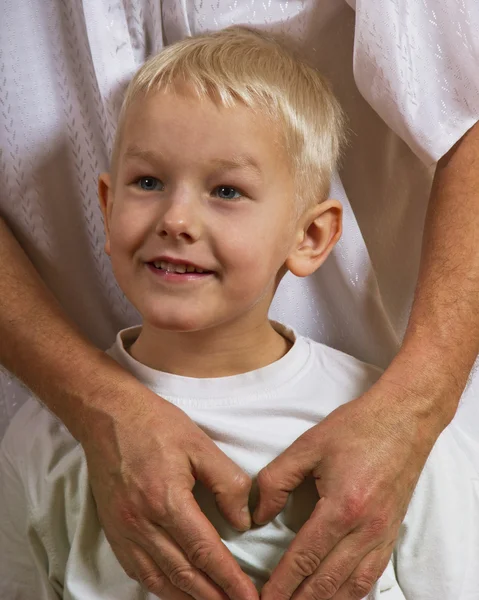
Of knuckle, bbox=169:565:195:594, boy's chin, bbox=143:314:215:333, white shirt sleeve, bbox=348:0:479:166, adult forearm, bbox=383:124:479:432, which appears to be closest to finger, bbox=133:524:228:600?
knuckle, bbox=169:565:195:594

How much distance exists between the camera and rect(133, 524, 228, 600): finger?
1.07 meters

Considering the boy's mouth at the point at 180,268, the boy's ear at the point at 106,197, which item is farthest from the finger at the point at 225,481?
the boy's ear at the point at 106,197

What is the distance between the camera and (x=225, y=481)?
1.11 m

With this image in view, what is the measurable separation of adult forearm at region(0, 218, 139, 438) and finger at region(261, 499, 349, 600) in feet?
1.04

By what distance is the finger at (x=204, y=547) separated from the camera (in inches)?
41.6

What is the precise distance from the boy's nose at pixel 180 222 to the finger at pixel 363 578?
1.51ft

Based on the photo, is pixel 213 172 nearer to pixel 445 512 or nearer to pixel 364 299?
pixel 364 299

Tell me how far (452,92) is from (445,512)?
24.7 inches

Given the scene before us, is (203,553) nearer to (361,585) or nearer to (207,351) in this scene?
(361,585)

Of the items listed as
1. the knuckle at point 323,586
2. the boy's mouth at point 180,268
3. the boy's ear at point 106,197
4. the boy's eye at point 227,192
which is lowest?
the knuckle at point 323,586

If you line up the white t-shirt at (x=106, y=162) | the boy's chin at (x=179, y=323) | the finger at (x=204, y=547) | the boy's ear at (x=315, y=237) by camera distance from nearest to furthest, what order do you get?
the finger at (x=204, y=547) < the boy's chin at (x=179, y=323) < the boy's ear at (x=315, y=237) < the white t-shirt at (x=106, y=162)

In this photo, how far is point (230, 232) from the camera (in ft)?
3.77

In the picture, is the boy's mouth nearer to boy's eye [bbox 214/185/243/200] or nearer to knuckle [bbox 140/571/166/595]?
boy's eye [bbox 214/185/243/200]

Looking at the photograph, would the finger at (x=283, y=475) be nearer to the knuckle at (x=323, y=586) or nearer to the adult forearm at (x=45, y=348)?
the knuckle at (x=323, y=586)
